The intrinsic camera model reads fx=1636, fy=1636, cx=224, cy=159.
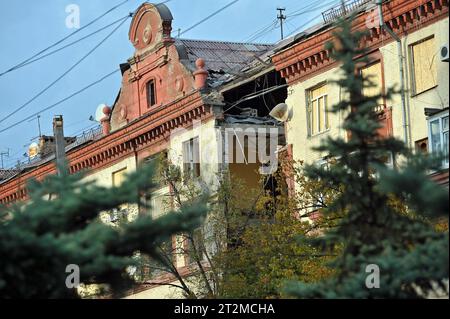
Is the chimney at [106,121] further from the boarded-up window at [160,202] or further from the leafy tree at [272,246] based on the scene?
the leafy tree at [272,246]

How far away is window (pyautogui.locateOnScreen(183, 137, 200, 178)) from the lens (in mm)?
56531

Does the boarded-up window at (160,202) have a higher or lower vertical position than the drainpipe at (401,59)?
lower

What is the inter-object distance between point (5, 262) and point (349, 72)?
6733 mm

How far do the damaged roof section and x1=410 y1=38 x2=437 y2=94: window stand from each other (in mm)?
8772

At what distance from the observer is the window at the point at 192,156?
185ft

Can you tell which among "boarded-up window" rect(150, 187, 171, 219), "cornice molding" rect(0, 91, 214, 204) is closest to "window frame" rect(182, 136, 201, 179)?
"cornice molding" rect(0, 91, 214, 204)

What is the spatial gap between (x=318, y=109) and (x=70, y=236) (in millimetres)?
28930

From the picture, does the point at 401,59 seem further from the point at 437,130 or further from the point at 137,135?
the point at 137,135

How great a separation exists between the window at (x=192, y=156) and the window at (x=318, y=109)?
622 cm

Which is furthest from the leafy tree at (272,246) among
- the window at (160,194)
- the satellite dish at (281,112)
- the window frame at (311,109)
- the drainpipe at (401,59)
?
the satellite dish at (281,112)
